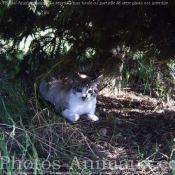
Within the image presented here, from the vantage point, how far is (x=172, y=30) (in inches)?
112

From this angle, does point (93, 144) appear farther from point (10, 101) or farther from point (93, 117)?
point (10, 101)

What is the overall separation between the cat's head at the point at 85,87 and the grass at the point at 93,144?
25cm

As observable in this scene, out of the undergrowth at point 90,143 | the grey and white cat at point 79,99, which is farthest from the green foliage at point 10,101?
the grey and white cat at point 79,99

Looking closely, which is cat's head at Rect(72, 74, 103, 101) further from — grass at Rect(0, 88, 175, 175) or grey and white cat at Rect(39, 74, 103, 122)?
grass at Rect(0, 88, 175, 175)

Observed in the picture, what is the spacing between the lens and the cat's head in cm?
365

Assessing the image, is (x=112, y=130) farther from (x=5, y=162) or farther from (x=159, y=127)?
(x=5, y=162)

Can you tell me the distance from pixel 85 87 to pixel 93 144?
842 mm

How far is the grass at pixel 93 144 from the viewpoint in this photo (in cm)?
243

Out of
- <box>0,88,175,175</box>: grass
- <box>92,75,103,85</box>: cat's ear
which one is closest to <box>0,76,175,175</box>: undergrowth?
<box>0,88,175,175</box>: grass

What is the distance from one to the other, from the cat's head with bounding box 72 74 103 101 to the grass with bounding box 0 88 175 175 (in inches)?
9.9

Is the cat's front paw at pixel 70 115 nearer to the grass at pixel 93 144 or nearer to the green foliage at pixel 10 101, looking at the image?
the grass at pixel 93 144

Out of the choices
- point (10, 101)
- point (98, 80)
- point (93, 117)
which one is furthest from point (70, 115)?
point (10, 101)

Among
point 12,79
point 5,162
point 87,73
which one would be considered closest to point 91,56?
point 87,73

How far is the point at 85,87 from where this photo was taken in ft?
12.0
